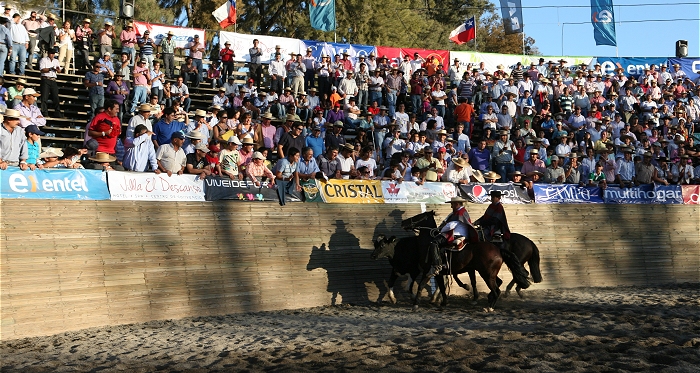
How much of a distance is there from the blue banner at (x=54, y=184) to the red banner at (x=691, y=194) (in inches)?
638

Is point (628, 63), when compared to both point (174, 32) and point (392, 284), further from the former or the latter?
point (392, 284)

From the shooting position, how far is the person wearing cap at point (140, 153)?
48.9ft

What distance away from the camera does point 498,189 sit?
19.7 metres

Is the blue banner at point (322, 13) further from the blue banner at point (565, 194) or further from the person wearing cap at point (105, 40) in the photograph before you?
the blue banner at point (565, 194)

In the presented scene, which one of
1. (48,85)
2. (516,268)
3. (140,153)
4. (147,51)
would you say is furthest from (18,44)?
(516,268)

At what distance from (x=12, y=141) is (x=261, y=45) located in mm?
15830

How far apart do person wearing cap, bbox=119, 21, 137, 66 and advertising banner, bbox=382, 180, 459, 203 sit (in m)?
9.26

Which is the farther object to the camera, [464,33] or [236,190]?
[464,33]

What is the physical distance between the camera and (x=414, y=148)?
21.9 metres

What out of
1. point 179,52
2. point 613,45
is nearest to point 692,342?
point 179,52

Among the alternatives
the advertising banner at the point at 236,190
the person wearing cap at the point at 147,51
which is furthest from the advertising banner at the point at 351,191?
the person wearing cap at the point at 147,51

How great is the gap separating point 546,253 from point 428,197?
3.69 metres

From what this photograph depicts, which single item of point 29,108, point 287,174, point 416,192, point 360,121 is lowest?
point 416,192

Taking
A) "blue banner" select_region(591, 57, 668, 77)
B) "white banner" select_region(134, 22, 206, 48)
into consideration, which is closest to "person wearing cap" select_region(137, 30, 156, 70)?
"white banner" select_region(134, 22, 206, 48)
